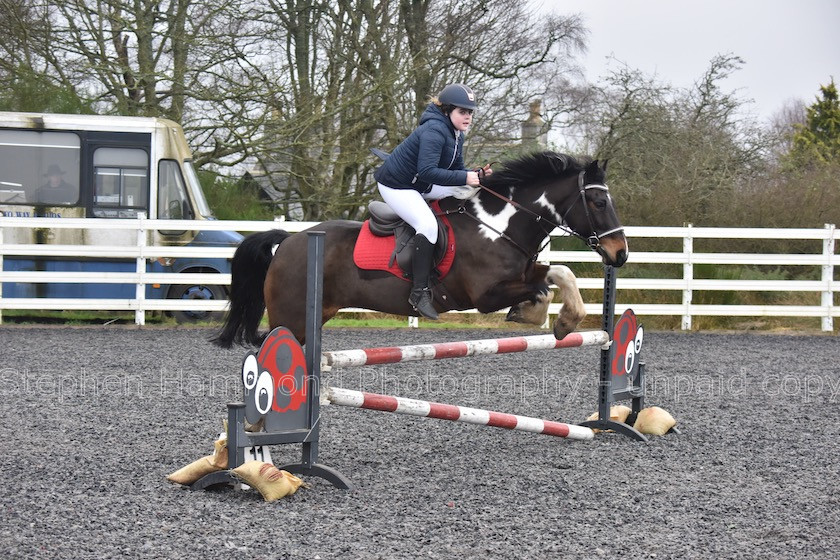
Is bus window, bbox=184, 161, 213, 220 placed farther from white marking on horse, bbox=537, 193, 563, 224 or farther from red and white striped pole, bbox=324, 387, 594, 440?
red and white striped pole, bbox=324, 387, 594, 440

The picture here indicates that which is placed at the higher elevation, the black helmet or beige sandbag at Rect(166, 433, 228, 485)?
the black helmet

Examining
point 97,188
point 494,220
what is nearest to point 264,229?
point 97,188

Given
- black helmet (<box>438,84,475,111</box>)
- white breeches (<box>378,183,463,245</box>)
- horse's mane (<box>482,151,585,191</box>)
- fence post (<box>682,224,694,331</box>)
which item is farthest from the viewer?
fence post (<box>682,224,694,331</box>)

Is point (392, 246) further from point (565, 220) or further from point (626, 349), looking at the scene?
point (626, 349)

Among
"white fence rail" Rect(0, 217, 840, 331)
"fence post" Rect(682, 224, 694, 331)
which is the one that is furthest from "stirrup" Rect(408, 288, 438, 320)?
"fence post" Rect(682, 224, 694, 331)

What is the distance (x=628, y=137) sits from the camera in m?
17.8

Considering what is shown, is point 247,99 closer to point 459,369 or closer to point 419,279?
point 459,369

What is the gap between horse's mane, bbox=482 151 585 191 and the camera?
572cm

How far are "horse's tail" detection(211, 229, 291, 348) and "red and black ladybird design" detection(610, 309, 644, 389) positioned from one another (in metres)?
2.20

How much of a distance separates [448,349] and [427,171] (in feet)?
3.47

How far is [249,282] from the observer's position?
6016 mm

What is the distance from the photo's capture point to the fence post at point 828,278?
1268 cm

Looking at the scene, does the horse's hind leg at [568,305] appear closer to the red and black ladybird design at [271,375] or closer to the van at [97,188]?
the red and black ladybird design at [271,375]

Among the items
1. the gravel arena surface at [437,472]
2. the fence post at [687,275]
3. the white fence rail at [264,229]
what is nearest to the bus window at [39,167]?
the white fence rail at [264,229]
